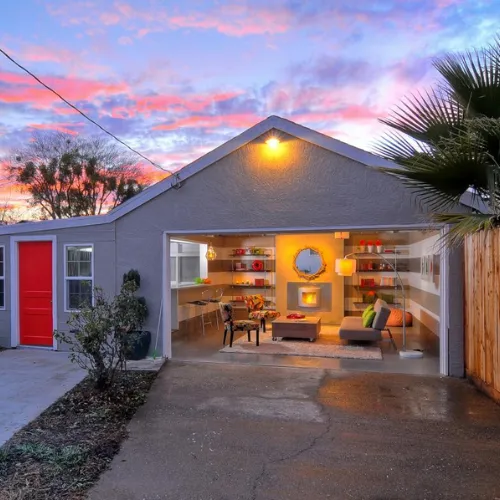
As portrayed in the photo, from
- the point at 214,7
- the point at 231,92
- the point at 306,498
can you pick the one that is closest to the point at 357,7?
the point at 214,7

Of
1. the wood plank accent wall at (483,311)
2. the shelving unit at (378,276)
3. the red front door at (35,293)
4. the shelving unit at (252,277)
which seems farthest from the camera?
the shelving unit at (252,277)

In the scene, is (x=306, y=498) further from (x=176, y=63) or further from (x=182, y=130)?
(x=182, y=130)

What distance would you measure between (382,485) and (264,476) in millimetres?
946

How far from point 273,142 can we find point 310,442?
4791 mm

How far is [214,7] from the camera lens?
24.1 feet

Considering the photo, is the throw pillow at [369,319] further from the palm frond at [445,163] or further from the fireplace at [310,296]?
the palm frond at [445,163]

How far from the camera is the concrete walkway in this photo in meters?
3.36

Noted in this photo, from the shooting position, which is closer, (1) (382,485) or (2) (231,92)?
(1) (382,485)

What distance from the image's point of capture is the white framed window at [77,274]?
834 centimetres

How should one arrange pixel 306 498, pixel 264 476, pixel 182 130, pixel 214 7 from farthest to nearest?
pixel 182 130, pixel 214 7, pixel 264 476, pixel 306 498

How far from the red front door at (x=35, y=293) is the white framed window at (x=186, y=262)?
11.2ft

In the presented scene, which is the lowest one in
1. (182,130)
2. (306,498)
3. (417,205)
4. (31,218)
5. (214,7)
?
(306,498)

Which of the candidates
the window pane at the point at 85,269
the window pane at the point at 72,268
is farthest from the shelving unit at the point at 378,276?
the window pane at the point at 72,268

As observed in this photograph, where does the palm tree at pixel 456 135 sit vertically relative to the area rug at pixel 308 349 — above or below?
above
